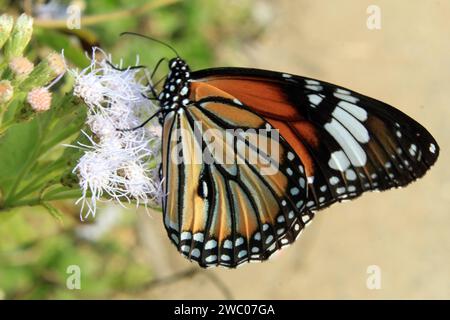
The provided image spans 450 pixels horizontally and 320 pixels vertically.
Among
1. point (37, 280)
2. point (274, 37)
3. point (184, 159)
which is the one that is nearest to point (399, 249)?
point (274, 37)

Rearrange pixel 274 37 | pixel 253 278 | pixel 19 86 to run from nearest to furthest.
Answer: pixel 19 86 → pixel 253 278 → pixel 274 37

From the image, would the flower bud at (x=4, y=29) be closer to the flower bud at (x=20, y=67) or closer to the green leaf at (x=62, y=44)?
the flower bud at (x=20, y=67)

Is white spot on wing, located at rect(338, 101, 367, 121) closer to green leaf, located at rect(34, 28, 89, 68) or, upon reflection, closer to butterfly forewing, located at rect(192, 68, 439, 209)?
butterfly forewing, located at rect(192, 68, 439, 209)

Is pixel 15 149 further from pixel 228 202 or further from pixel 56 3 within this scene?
pixel 56 3

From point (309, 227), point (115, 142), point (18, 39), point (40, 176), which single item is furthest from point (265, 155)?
point (309, 227)

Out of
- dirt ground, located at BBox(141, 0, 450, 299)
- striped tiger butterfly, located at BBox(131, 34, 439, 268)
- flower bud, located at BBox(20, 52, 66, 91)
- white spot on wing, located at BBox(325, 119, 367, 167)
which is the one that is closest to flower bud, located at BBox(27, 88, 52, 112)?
flower bud, located at BBox(20, 52, 66, 91)
